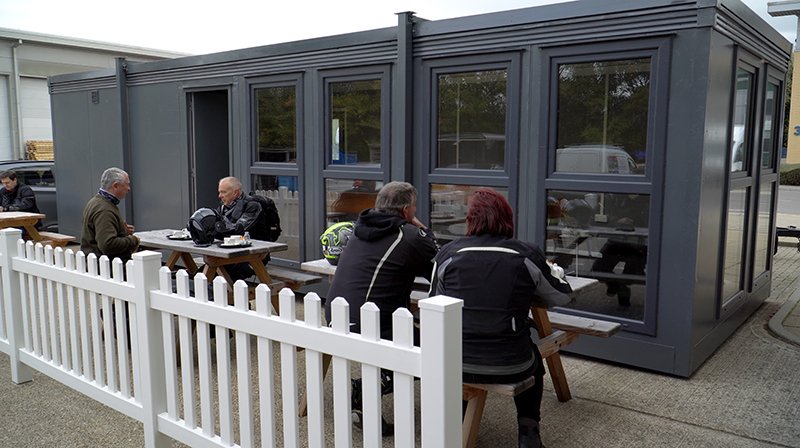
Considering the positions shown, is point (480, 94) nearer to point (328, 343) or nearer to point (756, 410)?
point (756, 410)

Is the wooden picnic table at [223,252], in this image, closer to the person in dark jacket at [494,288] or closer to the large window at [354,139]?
the large window at [354,139]

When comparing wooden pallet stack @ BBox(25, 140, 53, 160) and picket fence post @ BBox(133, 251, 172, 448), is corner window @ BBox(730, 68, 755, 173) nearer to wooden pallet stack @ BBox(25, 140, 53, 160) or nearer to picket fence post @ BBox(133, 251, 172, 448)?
picket fence post @ BBox(133, 251, 172, 448)

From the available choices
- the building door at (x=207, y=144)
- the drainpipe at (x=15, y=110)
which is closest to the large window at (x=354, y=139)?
the building door at (x=207, y=144)

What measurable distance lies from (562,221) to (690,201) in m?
1.02

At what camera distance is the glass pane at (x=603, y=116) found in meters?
5.11

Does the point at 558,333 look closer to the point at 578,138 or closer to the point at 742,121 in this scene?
the point at 578,138

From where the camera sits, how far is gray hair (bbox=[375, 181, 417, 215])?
4004 mm

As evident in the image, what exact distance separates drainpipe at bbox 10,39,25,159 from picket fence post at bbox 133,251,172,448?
1946 centimetres

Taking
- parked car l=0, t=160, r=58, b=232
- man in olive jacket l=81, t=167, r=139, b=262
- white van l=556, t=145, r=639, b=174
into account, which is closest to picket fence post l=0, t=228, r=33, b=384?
man in olive jacket l=81, t=167, r=139, b=262

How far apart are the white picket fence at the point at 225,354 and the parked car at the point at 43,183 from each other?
737 centimetres

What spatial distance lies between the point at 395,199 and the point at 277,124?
12.7 ft

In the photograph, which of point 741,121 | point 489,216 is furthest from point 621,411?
point 741,121

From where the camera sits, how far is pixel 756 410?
441 cm

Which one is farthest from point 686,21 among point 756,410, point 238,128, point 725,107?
point 238,128
